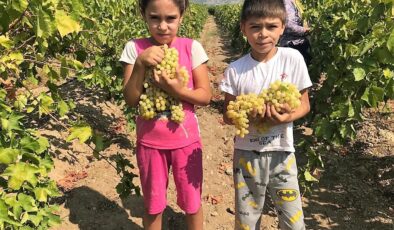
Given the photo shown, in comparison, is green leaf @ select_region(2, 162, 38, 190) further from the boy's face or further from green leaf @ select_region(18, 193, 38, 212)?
the boy's face

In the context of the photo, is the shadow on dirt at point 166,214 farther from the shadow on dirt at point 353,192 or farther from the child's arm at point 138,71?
the child's arm at point 138,71

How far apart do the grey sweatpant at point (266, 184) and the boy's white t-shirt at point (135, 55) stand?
0.66 m

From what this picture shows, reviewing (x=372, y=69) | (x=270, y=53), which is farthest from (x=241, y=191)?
(x=372, y=69)

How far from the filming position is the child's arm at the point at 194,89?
7.70ft

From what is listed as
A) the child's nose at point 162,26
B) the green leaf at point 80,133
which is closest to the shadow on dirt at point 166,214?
the green leaf at point 80,133

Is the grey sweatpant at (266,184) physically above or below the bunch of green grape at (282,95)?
Result: below

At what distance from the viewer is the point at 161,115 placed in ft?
8.61

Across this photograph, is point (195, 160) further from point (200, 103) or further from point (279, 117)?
point (279, 117)

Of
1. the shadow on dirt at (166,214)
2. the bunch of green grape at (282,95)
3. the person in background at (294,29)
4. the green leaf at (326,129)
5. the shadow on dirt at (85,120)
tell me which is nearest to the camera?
the bunch of green grape at (282,95)

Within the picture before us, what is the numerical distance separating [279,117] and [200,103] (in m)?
0.55

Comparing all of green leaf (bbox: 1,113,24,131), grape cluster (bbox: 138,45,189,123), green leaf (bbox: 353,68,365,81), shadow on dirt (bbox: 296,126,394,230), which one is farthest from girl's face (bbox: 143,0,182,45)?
shadow on dirt (bbox: 296,126,394,230)

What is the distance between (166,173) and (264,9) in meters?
1.31

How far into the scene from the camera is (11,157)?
1702 mm

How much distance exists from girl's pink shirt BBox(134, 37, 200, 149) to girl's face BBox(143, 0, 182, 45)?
14cm
